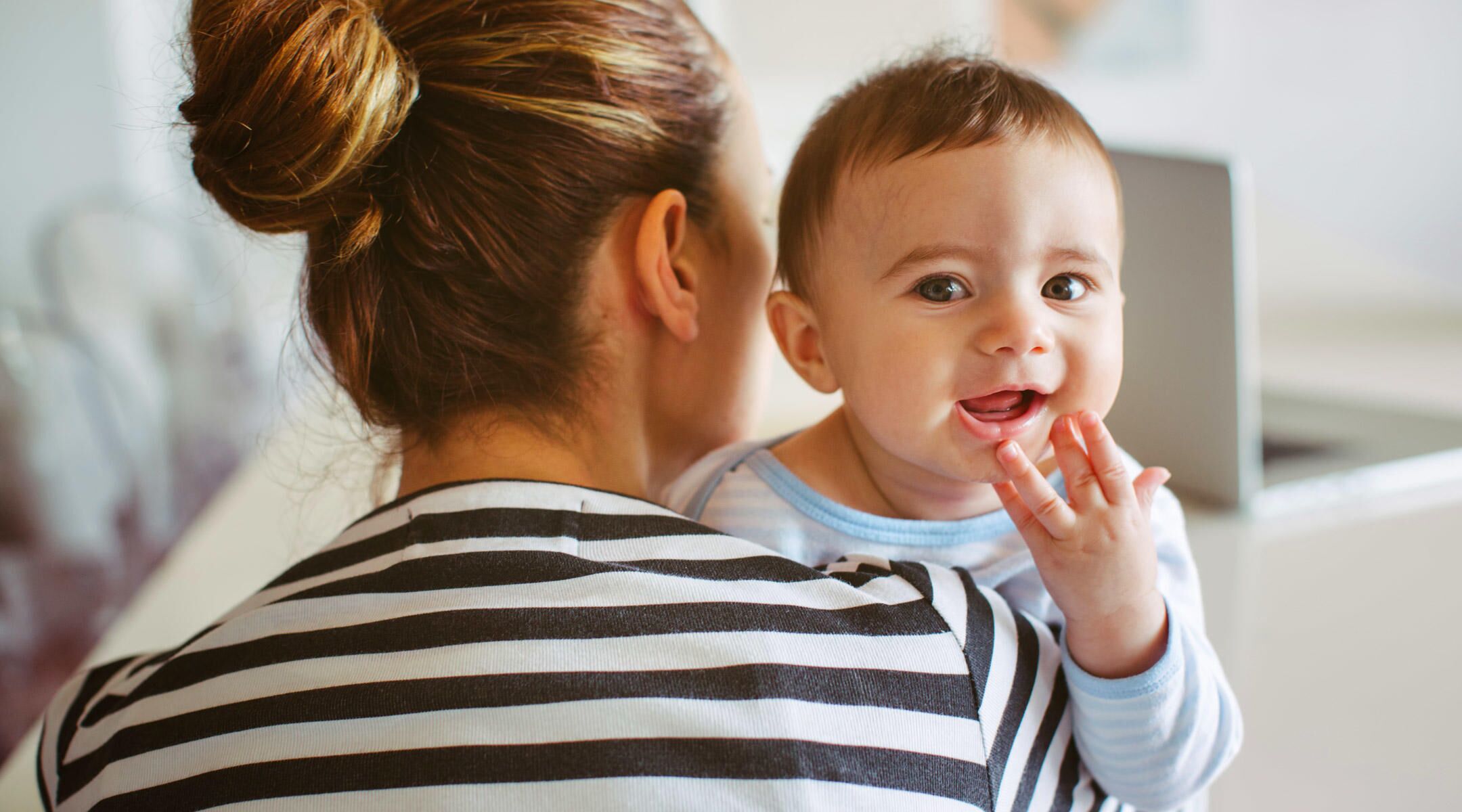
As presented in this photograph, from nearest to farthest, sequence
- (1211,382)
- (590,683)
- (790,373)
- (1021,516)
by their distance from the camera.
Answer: (590,683)
(1021,516)
(1211,382)
(790,373)

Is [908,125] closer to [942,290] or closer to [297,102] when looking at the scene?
[942,290]

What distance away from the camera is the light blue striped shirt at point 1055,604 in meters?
0.63

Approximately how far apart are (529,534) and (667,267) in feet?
0.77

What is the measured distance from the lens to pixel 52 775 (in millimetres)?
758

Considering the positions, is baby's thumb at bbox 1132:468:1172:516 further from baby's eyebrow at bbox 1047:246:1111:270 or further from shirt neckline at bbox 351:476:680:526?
shirt neckline at bbox 351:476:680:526

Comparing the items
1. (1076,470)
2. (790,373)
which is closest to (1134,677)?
(1076,470)

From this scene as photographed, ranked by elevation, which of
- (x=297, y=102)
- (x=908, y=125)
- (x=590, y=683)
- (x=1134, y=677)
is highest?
(x=908, y=125)

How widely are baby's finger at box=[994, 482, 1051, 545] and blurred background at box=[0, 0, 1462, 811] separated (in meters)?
0.31

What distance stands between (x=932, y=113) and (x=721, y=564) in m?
0.29

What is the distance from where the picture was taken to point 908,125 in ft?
2.24

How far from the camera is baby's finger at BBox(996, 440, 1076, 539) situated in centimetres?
61

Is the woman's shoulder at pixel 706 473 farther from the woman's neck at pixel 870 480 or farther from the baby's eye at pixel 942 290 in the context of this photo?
the baby's eye at pixel 942 290

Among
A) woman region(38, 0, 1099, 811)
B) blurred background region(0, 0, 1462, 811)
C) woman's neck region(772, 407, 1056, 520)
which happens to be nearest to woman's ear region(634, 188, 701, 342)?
woman region(38, 0, 1099, 811)

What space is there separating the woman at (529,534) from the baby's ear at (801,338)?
2.4 inches
